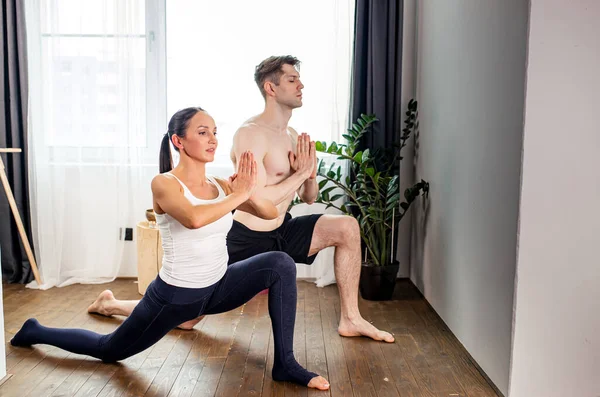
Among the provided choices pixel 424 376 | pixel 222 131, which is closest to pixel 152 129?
pixel 222 131

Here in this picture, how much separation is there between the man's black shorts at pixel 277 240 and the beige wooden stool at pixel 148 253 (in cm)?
101

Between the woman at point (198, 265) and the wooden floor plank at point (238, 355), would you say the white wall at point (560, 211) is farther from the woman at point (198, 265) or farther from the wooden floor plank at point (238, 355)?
the wooden floor plank at point (238, 355)

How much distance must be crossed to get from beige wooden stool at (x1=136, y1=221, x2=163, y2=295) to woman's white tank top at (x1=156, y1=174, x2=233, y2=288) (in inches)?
56.1

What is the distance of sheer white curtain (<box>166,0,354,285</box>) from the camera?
405 cm

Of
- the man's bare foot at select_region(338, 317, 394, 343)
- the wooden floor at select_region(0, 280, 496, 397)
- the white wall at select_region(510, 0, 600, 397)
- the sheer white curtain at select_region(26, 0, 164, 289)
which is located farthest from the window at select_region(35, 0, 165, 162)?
the white wall at select_region(510, 0, 600, 397)

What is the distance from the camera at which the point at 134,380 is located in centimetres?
247

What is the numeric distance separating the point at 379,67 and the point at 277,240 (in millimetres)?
1524

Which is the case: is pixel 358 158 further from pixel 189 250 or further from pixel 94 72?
pixel 94 72

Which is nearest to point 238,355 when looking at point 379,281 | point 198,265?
point 198,265

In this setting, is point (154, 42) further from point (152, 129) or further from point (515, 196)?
point (515, 196)

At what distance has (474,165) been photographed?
271 centimetres

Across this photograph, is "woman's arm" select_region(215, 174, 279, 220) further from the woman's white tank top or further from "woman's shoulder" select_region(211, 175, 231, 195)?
the woman's white tank top

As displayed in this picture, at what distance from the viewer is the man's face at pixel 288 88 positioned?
2.93 metres

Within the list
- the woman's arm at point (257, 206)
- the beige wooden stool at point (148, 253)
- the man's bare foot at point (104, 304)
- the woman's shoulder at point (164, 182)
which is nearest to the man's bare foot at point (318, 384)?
the woman's arm at point (257, 206)
